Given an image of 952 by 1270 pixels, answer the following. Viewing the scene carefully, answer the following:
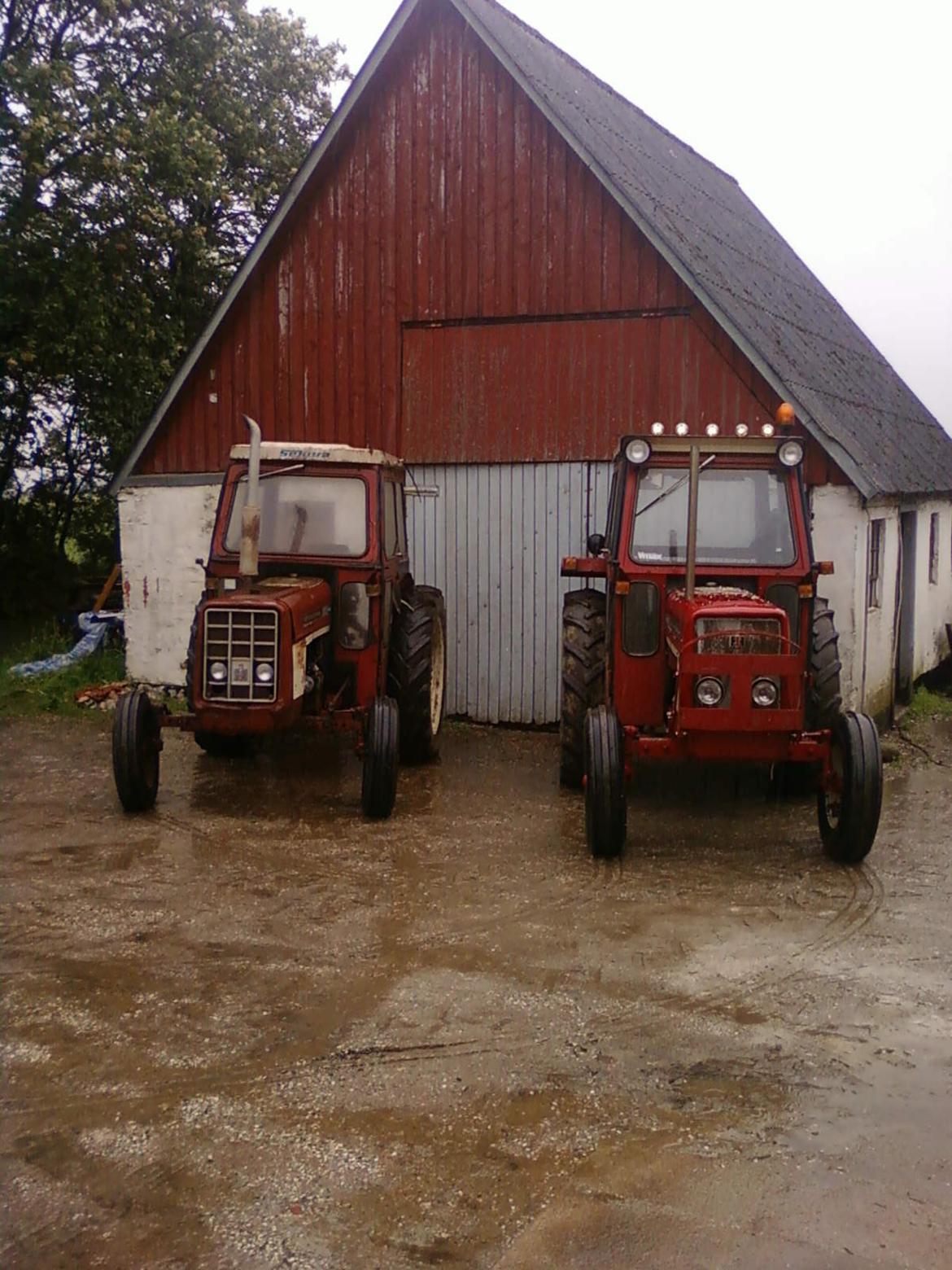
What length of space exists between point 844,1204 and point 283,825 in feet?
16.9

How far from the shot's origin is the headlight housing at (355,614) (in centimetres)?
920

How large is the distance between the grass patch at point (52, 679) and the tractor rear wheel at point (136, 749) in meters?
4.37

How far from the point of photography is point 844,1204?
382 cm

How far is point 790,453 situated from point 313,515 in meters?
3.40

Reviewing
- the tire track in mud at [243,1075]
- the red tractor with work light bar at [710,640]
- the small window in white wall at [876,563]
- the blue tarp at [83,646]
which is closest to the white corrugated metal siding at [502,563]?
the red tractor with work light bar at [710,640]

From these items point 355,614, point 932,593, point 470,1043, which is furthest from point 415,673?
point 932,593

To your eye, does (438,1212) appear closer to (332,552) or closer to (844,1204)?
(844,1204)

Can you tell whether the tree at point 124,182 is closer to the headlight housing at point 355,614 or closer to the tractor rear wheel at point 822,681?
the headlight housing at point 355,614

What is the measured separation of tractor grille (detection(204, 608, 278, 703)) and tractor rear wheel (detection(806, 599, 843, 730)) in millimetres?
3443

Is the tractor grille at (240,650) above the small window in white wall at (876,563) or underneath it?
underneath

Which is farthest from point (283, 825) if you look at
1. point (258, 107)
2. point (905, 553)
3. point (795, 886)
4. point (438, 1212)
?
point (258, 107)

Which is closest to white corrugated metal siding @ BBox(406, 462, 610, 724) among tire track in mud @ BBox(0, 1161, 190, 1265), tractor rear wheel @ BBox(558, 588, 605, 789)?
tractor rear wheel @ BBox(558, 588, 605, 789)

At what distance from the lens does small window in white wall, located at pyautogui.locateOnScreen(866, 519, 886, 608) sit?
11312 millimetres

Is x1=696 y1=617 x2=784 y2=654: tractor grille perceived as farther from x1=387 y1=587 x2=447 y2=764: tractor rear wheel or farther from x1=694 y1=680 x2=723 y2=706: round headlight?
x1=387 y1=587 x2=447 y2=764: tractor rear wheel
